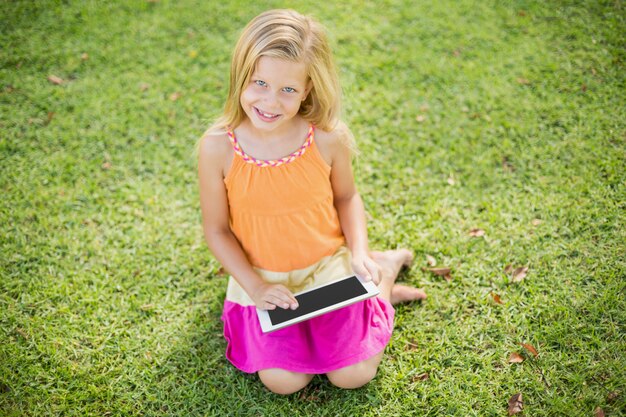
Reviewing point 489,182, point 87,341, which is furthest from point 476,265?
point 87,341

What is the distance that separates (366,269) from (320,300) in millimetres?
303

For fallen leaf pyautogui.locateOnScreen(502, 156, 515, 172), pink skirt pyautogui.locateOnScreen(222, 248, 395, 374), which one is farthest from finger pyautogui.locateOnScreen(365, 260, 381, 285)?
fallen leaf pyautogui.locateOnScreen(502, 156, 515, 172)

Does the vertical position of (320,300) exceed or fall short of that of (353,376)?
it exceeds it

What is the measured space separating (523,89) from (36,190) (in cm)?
406

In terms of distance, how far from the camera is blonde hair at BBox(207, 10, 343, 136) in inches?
86.7

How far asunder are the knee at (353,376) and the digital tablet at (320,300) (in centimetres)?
41

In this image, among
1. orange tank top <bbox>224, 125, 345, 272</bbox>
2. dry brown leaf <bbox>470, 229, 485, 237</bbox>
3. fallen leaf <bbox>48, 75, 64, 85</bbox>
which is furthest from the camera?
fallen leaf <bbox>48, 75, 64, 85</bbox>

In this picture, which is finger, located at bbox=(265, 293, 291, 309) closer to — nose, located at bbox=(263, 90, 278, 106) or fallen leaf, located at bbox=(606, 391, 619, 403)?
nose, located at bbox=(263, 90, 278, 106)

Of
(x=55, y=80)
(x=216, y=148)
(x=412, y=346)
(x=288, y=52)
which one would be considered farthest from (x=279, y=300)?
(x=55, y=80)

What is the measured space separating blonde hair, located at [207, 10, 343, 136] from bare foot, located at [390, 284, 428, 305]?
122 cm

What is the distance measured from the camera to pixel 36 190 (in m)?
3.86

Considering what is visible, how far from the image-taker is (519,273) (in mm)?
3244

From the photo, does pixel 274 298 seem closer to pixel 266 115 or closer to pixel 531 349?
pixel 266 115

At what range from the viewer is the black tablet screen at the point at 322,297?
2.52 metres
